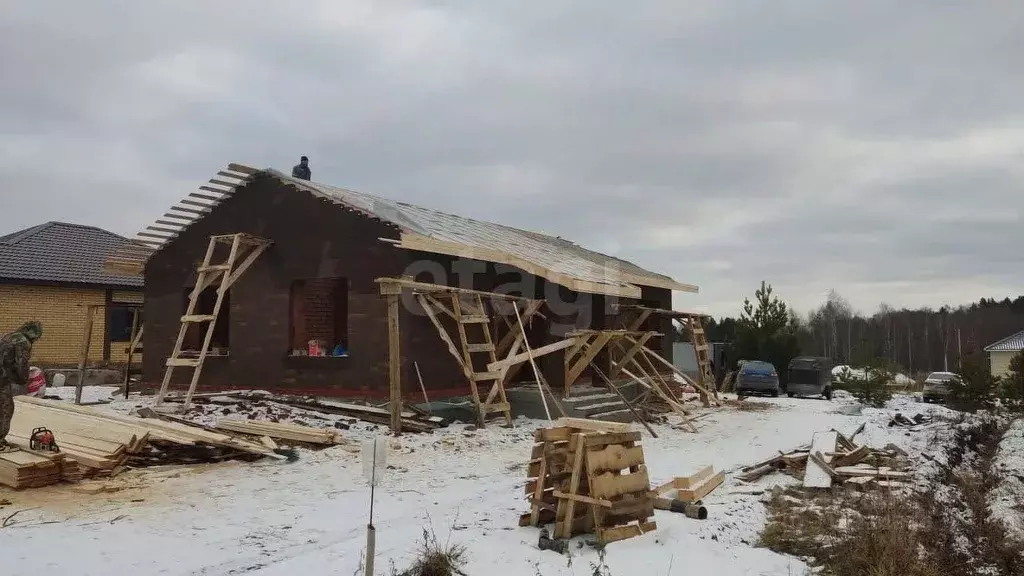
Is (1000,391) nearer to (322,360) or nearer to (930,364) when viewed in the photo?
(322,360)

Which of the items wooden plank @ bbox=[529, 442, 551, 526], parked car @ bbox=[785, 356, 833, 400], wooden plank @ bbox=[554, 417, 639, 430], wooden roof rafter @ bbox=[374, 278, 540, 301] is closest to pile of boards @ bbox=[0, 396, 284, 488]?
wooden roof rafter @ bbox=[374, 278, 540, 301]

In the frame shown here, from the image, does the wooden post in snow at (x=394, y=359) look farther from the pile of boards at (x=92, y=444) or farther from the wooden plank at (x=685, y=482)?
the wooden plank at (x=685, y=482)

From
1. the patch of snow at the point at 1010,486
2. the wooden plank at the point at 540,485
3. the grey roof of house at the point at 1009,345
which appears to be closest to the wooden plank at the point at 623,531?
the wooden plank at the point at 540,485

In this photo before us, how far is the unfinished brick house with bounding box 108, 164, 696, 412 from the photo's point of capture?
44.4 feet

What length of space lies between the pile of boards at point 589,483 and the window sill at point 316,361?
754cm

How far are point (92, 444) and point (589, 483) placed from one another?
658cm

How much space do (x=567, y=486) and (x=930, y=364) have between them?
6874 cm

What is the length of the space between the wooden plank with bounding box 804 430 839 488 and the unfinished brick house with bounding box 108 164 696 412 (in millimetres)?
4544

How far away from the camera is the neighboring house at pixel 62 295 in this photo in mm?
21531

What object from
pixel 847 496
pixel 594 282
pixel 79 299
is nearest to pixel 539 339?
pixel 594 282

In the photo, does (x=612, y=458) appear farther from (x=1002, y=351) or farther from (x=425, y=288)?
(x=1002, y=351)

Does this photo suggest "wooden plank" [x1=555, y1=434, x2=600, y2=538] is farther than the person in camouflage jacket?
No

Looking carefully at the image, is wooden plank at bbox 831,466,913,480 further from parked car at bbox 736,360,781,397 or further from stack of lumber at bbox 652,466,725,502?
parked car at bbox 736,360,781,397

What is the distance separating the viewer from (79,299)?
895 inches
